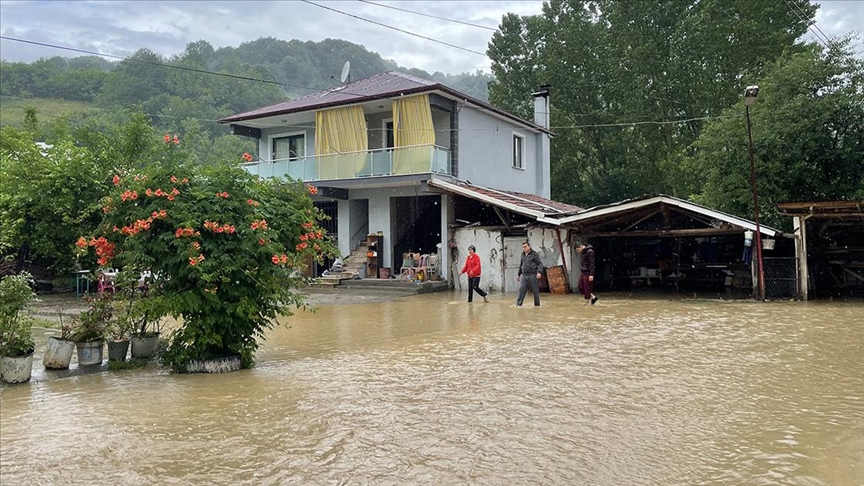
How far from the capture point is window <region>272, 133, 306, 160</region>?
83.6 ft

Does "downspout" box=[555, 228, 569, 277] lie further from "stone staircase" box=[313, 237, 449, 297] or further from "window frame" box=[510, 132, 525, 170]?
"window frame" box=[510, 132, 525, 170]

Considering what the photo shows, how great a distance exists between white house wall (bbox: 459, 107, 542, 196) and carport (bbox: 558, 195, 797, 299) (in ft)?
16.3

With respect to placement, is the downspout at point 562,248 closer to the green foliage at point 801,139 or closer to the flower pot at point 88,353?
the green foliage at point 801,139

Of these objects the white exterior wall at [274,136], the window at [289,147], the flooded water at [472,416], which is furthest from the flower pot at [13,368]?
the window at [289,147]

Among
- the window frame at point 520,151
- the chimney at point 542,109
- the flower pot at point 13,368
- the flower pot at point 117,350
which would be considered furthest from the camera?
the chimney at point 542,109

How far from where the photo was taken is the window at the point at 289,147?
25.5m

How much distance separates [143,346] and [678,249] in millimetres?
19011

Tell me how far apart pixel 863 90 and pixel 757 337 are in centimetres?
1272

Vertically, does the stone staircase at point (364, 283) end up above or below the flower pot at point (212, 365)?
above

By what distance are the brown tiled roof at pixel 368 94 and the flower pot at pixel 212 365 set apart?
46.8ft

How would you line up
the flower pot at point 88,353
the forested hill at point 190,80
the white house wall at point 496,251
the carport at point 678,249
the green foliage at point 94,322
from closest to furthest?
the flower pot at point 88,353, the green foliage at point 94,322, the carport at point 678,249, the white house wall at point 496,251, the forested hill at point 190,80

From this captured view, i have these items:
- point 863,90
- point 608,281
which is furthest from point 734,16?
point 608,281

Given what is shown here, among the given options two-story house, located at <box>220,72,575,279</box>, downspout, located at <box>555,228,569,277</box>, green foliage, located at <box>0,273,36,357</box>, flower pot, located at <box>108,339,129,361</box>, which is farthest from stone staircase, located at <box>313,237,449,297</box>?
green foliage, located at <box>0,273,36,357</box>

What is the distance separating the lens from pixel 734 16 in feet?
98.5
